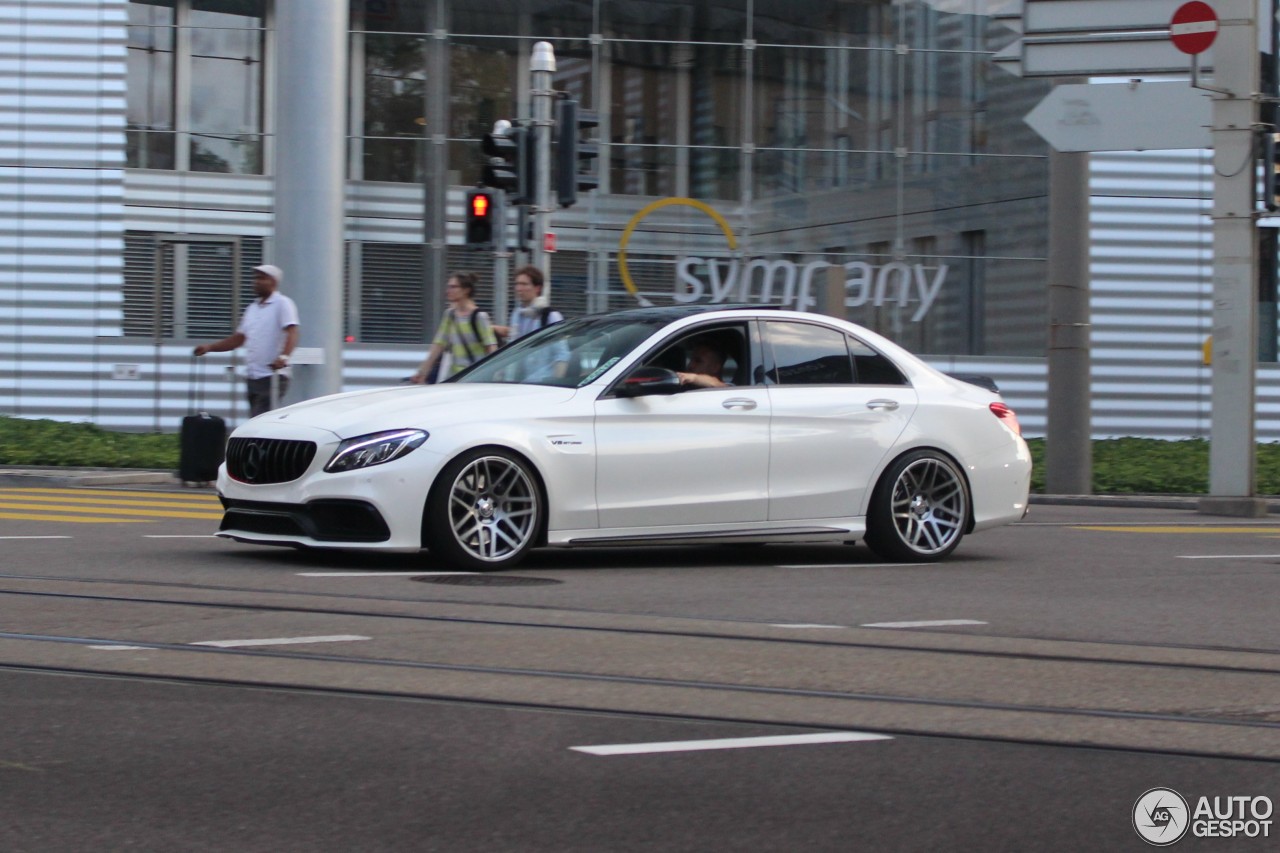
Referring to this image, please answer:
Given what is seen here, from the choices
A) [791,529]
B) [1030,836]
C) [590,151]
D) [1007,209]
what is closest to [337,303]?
[590,151]

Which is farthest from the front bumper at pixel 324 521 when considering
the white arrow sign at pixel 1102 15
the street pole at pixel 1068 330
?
the white arrow sign at pixel 1102 15

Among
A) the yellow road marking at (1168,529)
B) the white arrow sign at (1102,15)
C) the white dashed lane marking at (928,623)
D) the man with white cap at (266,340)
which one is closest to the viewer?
the white dashed lane marking at (928,623)

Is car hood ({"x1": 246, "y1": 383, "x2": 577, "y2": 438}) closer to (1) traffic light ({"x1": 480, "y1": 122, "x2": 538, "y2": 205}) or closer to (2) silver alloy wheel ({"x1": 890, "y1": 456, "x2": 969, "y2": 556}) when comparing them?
(2) silver alloy wheel ({"x1": 890, "y1": 456, "x2": 969, "y2": 556})

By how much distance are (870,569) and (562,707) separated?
15.7 ft

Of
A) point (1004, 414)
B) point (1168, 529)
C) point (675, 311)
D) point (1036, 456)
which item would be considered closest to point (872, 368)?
point (1004, 414)

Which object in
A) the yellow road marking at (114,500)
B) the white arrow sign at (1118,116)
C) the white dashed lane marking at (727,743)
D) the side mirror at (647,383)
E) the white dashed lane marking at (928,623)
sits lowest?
the white dashed lane marking at (727,743)

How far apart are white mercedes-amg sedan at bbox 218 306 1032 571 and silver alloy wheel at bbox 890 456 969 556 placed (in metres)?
0.01

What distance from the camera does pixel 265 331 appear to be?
49.9 ft

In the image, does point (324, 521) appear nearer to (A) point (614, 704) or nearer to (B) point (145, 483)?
(A) point (614, 704)

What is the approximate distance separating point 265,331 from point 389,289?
9.09 metres

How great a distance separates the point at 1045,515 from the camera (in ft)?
52.5

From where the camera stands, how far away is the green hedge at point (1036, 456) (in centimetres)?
1922

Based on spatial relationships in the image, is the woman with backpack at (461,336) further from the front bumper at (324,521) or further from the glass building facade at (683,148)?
the glass building facade at (683,148)

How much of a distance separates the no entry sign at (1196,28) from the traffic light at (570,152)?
5.21m
